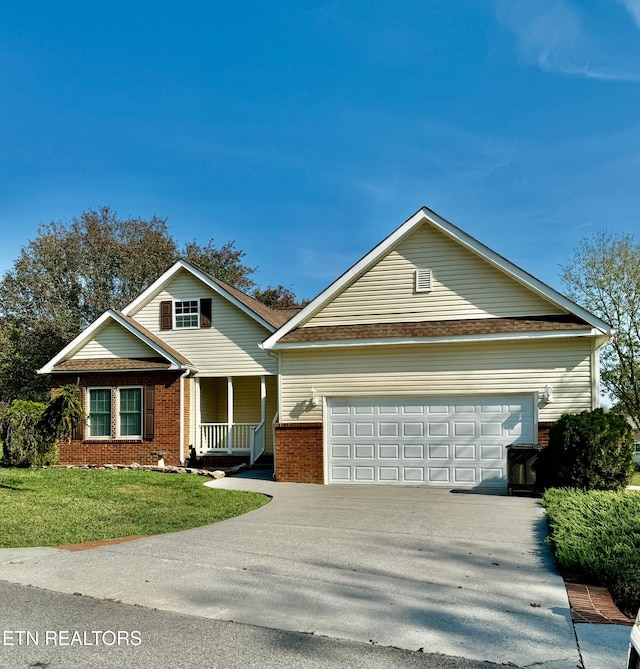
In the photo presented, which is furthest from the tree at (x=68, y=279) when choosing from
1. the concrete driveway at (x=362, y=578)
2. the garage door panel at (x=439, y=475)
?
the concrete driveway at (x=362, y=578)

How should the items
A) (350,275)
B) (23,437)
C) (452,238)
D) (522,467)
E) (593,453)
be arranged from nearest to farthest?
(593,453)
(522,467)
(452,238)
(350,275)
(23,437)

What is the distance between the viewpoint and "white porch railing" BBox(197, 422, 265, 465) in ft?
66.0

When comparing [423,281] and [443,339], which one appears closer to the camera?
[443,339]

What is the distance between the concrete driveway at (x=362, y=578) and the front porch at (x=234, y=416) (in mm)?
9521

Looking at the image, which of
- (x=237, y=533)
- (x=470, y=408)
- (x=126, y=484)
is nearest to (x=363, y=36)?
(x=470, y=408)

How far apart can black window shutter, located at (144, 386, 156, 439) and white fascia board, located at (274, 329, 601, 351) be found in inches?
233

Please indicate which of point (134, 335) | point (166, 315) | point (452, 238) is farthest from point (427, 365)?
point (166, 315)

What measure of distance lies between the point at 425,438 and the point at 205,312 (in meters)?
9.77

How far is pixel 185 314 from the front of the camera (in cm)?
2159

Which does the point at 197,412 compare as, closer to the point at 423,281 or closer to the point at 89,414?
the point at 89,414

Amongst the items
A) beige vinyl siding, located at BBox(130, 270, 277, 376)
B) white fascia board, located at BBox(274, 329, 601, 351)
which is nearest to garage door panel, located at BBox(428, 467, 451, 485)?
white fascia board, located at BBox(274, 329, 601, 351)

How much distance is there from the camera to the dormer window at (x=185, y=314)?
21.4 m

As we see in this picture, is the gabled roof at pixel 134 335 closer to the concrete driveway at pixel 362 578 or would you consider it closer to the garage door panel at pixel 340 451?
the garage door panel at pixel 340 451

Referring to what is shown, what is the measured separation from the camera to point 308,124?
725 inches
